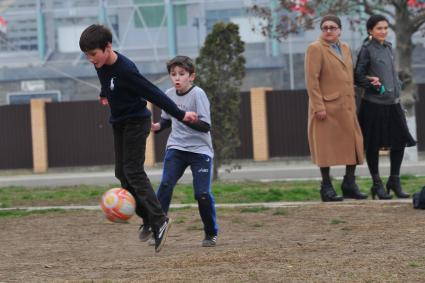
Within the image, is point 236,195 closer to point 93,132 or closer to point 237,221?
point 237,221

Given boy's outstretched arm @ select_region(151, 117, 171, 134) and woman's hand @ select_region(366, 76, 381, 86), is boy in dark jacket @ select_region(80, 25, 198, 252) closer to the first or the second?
boy's outstretched arm @ select_region(151, 117, 171, 134)

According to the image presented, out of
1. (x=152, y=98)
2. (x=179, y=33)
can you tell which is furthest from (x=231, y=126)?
(x=179, y=33)

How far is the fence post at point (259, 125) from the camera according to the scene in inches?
1125

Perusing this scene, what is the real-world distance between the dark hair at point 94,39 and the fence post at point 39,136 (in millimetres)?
22886

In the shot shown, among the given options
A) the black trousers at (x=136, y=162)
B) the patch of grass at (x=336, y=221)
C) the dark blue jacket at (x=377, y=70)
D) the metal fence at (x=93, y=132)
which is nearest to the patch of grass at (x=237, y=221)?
the patch of grass at (x=336, y=221)

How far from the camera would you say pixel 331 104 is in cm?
1099

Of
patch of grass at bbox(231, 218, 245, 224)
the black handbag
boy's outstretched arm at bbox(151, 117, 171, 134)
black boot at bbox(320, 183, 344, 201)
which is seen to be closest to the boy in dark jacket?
boy's outstretched arm at bbox(151, 117, 171, 134)

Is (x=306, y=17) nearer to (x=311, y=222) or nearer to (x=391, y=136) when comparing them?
(x=391, y=136)

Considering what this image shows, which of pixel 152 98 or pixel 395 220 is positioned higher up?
pixel 152 98

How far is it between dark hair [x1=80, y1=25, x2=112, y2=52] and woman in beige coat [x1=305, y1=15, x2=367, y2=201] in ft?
12.4

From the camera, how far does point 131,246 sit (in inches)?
335

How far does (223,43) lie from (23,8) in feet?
103

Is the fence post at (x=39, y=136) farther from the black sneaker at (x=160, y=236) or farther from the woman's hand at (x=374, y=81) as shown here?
the black sneaker at (x=160, y=236)

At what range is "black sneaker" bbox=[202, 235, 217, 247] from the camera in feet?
26.7
